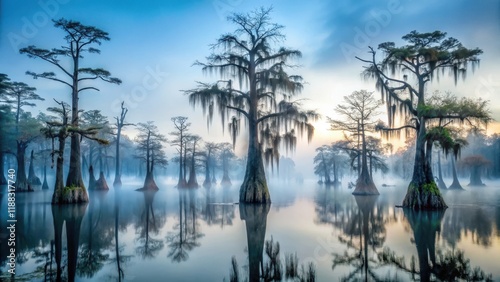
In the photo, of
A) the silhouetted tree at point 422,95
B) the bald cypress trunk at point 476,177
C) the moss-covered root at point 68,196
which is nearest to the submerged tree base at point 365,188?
the silhouetted tree at point 422,95

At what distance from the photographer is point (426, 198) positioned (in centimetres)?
1834

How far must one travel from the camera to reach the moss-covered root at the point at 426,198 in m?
18.2

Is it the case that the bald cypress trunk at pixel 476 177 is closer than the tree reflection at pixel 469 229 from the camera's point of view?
No

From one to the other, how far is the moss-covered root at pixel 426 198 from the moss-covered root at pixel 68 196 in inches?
853

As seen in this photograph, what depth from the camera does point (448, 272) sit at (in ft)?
20.7

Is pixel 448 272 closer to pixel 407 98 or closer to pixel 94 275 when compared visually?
pixel 94 275

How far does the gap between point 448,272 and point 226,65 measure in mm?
19213

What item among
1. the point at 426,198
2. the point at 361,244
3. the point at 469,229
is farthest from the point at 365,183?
the point at 361,244

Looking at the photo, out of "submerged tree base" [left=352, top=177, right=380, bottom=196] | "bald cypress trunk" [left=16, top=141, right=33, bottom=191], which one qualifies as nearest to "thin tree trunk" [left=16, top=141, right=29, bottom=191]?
"bald cypress trunk" [left=16, top=141, right=33, bottom=191]

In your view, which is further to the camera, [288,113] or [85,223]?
[288,113]

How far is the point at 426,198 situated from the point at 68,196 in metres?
22.7

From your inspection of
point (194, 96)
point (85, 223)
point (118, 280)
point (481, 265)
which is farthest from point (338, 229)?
point (194, 96)

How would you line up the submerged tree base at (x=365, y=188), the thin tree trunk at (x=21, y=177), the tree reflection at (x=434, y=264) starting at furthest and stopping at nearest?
the submerged tree base at (x=365, y=188) → the thin tree trunk at (x=21, y=177) → the tree reflection at (x=434, y=264)

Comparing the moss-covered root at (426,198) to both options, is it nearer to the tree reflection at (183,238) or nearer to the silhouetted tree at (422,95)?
the silhouetted tree at (422,95)
